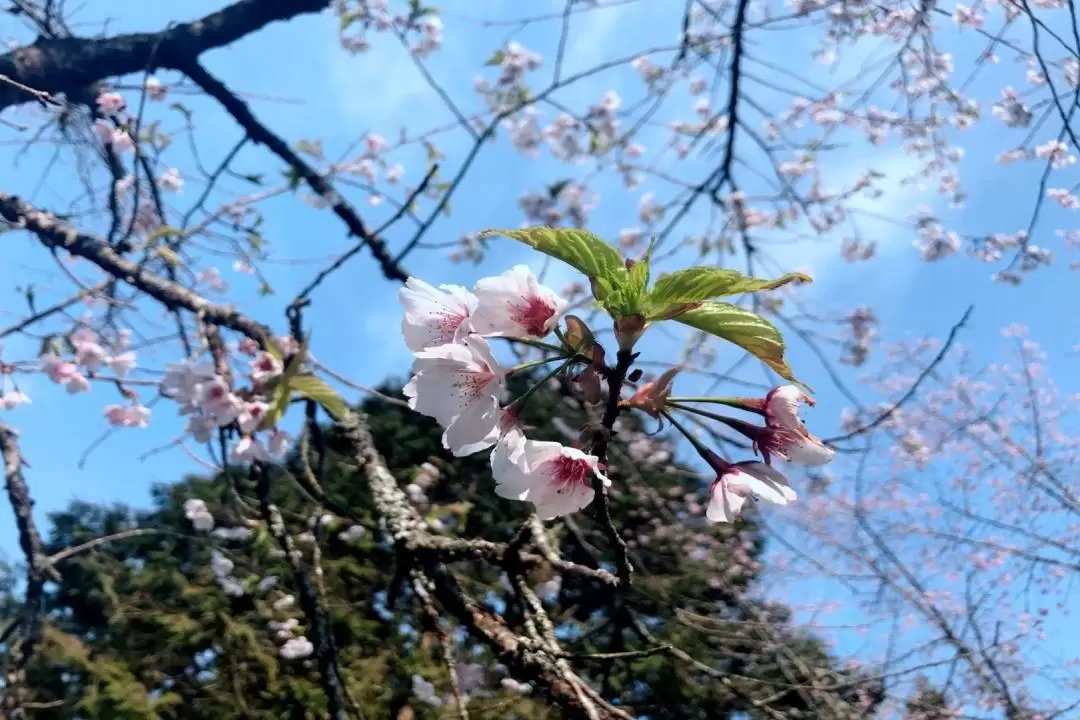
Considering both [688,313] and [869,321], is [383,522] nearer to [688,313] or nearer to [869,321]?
[688,313]

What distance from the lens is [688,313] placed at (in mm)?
667

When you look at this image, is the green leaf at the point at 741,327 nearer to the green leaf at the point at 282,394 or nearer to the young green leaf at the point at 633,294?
the young green leaf at the point at 633,294

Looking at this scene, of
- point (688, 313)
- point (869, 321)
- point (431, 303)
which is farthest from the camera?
point (869, 321)

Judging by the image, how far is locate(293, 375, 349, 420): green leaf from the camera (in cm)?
160

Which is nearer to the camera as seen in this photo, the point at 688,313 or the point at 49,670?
the point at 688,313

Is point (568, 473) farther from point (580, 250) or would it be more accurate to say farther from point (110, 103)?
point (110, 103)

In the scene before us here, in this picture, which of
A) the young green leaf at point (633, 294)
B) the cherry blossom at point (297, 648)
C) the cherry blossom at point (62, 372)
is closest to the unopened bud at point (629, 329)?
the young green leaf at point (633, 294)

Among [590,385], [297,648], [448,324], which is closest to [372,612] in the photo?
[297,648]

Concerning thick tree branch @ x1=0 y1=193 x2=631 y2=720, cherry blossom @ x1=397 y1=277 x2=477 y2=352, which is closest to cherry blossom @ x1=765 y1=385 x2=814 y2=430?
cherry blossom @ x1=397 y1=277 x2=477 y2=352

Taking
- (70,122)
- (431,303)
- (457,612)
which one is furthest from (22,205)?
(431,303)

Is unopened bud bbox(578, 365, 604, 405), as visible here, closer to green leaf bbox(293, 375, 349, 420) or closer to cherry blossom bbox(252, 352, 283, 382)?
green leaf bbox(293, 375, 349, 420)

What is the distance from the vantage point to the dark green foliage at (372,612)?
4.31 meters

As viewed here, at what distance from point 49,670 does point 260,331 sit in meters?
4.10

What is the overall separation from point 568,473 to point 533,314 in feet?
0.49
